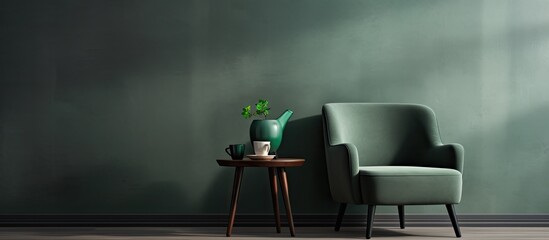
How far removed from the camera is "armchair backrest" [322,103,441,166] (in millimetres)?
3529

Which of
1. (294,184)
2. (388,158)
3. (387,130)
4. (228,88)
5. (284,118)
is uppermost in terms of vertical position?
(228,88)

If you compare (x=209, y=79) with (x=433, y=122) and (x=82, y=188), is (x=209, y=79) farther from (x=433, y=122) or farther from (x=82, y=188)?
(x=433, y=122)

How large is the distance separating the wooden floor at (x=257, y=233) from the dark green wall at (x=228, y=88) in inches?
6.5

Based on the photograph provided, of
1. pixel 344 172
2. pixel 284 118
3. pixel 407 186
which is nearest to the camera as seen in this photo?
pixel 407 186

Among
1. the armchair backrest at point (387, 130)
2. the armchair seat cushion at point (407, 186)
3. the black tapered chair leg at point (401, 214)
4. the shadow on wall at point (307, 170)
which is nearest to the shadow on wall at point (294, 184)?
the shadow on wall at point (307, 170)

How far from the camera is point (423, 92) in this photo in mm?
3746

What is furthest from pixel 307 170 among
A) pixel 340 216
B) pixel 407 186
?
pixel 407 186

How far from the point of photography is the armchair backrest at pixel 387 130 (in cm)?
353

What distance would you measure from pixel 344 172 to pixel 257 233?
0.62m

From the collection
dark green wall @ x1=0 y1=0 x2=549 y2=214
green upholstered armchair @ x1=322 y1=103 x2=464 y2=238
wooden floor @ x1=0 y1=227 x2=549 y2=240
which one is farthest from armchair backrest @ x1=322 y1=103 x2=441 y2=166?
wooden floor @ x1=0 y1=227 x2=549 y2=240

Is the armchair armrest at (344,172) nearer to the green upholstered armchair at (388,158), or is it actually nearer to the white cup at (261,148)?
the green upholstered armchair at (388,158)

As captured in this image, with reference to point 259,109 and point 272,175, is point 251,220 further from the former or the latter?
point 259,109

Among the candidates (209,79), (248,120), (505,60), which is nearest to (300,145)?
(248,120)

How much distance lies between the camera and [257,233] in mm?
3346
